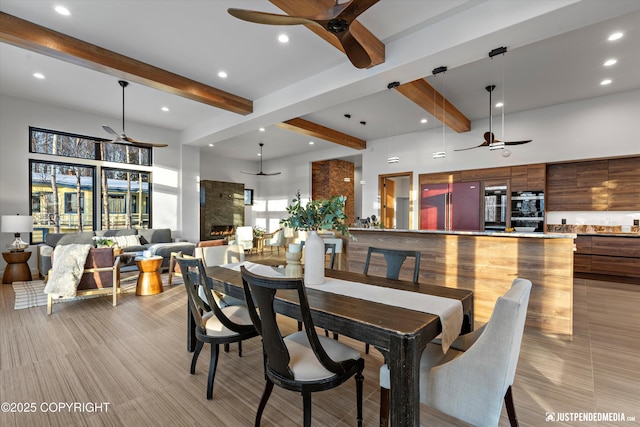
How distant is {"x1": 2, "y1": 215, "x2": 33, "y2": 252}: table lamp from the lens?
4.81 metres

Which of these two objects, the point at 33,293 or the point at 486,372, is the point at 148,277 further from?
the point at 486,372

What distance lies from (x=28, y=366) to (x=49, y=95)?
537cm

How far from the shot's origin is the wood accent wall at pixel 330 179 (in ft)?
32.2

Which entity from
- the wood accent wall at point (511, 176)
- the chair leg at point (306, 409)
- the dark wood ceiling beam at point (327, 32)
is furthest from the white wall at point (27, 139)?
the wood accent wall at point (511, 176)

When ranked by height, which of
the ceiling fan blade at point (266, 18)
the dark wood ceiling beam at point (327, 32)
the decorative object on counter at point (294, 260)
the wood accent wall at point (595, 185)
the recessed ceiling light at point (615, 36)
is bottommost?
the decorative object on counter at point (294, 260)

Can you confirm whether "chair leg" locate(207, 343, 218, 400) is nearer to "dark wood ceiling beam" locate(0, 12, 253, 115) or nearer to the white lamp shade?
"dark wood ceiling beam" locate(0, 12, 253, 115)

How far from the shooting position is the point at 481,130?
6520mm

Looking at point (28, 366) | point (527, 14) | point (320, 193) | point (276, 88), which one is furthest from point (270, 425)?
point (320, 193)

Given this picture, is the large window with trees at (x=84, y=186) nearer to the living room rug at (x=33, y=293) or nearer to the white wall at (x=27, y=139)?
the white wall at (x=27, y=139)

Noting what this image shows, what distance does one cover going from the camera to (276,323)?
4.64 ft

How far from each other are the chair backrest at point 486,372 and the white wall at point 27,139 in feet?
25.1

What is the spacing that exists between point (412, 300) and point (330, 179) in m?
8.24

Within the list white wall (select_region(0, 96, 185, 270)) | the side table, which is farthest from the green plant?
white wall (select_region(0, 96, 185, 270))

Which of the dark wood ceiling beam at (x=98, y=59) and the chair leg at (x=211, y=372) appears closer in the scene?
the chair leg at (x=211, y=372)
